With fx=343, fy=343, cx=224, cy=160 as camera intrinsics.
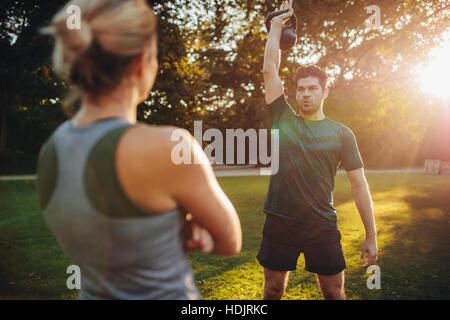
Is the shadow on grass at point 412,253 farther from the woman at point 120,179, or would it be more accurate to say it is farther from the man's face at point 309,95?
the woman at point 120,179

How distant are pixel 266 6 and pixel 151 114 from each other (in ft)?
16.8

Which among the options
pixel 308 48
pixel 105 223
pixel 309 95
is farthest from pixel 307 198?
pixel 308 48

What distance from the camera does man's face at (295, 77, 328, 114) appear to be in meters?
3.12

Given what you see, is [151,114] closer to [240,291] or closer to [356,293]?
[240,291]

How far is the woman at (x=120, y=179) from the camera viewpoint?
1007mm

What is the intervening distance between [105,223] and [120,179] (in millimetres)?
149

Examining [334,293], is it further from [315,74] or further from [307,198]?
[315,74]

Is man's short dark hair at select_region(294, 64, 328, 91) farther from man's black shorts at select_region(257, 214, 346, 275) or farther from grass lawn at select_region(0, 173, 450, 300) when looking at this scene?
grass lawn at select_region(0, 173, 450, 300)

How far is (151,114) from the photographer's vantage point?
11.4 meters

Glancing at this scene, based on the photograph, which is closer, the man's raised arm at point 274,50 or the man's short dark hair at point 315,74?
the man's raised arm at point 274,50

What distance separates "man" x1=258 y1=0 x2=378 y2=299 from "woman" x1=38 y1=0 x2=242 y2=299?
1899 millimetres

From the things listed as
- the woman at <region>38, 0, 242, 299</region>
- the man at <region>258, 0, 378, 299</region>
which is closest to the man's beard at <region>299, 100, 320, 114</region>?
the man at <region>258, 0, 378, 299</region>

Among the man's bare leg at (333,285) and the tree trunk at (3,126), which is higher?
the tree trunk at (3,126)

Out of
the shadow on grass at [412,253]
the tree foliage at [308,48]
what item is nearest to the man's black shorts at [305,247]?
the shadow on grass at [412,253]
